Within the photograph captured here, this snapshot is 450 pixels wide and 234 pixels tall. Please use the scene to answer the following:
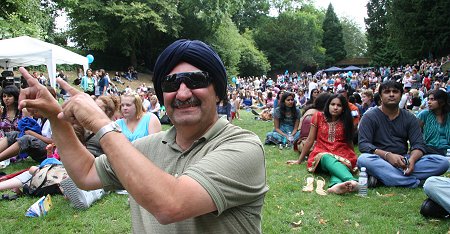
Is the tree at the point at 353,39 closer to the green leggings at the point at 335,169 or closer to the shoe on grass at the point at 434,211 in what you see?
the green leggings at the point at 335,169

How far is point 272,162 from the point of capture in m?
7.94

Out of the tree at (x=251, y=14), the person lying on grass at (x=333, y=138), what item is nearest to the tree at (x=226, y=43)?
the tree at (x=251, y=14)

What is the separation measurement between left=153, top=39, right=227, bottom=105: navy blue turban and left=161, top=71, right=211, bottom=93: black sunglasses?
0.13ft

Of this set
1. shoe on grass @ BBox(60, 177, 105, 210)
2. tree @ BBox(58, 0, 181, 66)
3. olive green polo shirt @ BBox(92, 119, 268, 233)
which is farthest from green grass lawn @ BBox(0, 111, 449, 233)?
tree @ BBox(58, 0, 181, 66)

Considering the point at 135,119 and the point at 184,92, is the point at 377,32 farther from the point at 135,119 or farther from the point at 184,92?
the point at 184,92

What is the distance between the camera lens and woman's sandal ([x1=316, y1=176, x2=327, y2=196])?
567 centimetres

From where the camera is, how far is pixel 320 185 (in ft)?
19.5

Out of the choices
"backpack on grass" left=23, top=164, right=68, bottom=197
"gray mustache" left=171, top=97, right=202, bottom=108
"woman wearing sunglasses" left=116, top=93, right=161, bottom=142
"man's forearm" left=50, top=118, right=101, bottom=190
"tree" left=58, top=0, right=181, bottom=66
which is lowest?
"backpack on grass" left=23, top=164, right=68, bottom=197

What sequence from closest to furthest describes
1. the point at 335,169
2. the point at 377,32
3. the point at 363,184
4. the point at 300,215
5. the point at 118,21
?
the point at 300,215 < the point at 363,184 < the point at 335,169 < the point at 118,21 < the point at 377,32

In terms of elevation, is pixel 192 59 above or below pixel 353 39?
below

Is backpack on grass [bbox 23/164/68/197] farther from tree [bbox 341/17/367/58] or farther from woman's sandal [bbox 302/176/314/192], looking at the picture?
tree [bbox 341/17/367/58]

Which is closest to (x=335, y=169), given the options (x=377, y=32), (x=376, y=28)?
(x=376, y=28)

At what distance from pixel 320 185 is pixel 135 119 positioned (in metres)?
3.08

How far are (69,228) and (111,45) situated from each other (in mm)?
34855
